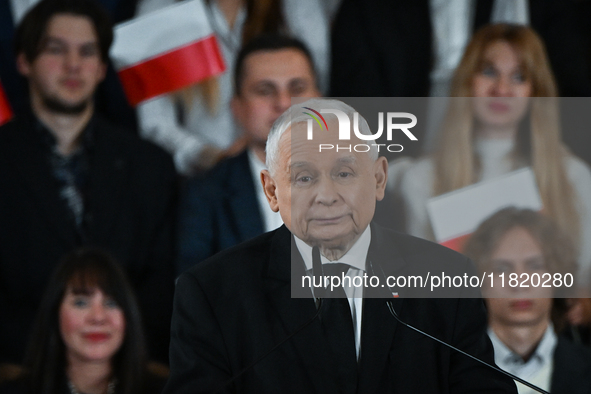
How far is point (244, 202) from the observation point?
5.88ft

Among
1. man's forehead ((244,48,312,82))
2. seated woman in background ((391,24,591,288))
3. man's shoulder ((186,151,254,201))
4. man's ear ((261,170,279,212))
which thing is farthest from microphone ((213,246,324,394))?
man's forehead ((244,48,312,82))

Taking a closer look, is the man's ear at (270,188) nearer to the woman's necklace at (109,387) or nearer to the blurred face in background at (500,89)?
the blurred face in background at (500,89)

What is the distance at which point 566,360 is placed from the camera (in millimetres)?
1587

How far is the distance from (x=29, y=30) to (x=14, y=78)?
164 mm

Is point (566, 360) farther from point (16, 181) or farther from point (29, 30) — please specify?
point (29, 30)

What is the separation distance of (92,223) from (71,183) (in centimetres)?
14

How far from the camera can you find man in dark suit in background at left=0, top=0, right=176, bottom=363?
1.97 metres

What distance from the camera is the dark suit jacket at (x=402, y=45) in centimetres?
206

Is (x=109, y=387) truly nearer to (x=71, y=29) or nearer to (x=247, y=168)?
(x=247, y=168)

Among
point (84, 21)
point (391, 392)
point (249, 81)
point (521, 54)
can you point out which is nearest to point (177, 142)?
point (249, 81)

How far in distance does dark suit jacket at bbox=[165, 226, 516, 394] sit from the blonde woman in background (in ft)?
2.95

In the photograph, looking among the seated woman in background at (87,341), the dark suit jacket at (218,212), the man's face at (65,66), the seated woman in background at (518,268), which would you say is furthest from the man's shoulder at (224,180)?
the seated woman in background at (518,268)

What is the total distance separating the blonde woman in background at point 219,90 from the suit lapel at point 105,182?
12 centimetres

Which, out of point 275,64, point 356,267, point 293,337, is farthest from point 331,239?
point 275,64
